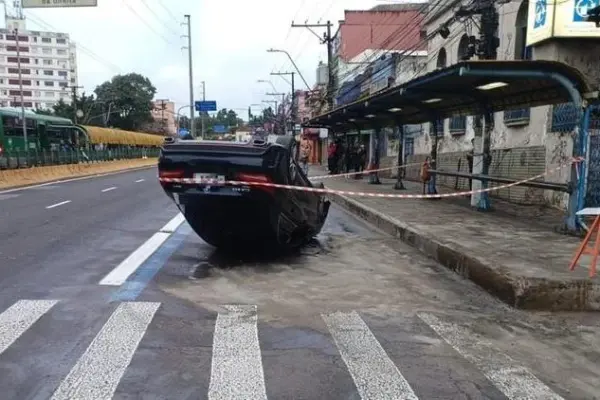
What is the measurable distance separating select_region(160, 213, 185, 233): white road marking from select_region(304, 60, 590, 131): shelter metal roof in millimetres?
5787

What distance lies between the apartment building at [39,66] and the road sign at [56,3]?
426 ft

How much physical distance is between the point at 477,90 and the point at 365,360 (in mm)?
9400

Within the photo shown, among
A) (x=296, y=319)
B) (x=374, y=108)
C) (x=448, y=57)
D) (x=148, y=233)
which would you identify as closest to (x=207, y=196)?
(x=296, y=319)

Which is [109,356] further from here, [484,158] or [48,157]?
[48,157]

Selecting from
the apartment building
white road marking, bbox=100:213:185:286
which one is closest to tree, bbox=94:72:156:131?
the apartment building

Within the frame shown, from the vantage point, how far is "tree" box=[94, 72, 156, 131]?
93938 millimetres

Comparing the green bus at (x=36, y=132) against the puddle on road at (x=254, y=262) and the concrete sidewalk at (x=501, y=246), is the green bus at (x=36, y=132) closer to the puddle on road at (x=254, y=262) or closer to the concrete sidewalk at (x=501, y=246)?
the concrete sidewalk at (x=501, y=246)

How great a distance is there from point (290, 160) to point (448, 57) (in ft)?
59.7

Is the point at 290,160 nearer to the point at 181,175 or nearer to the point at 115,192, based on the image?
the point at 181,175

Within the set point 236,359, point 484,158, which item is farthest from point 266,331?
point 484,158

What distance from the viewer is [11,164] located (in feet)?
96.0

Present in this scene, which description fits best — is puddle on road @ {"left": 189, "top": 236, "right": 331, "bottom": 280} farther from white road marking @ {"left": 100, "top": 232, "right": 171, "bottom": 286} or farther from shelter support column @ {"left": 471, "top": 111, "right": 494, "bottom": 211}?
shelter support column @ {"left": 471, "top": 111, "right": 494, "bottom": 211}

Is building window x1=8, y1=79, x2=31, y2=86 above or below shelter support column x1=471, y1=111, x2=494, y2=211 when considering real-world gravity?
above

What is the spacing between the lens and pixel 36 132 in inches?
1533
